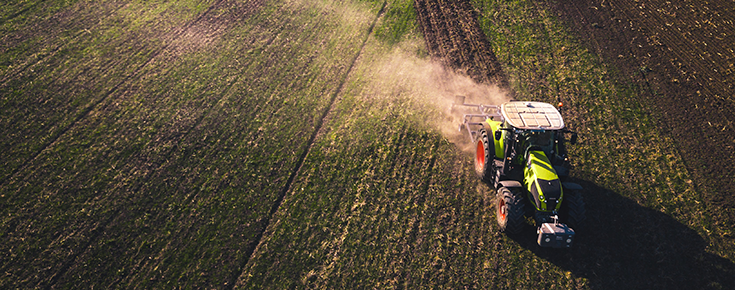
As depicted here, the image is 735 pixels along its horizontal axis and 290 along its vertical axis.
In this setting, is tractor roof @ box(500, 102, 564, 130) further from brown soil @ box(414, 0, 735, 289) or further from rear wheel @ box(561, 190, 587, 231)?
brown soil @ box(414, 0, 735, 289)

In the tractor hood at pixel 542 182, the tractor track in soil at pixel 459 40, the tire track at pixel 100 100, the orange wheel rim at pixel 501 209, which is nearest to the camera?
the tractor hood at pixel 542 182

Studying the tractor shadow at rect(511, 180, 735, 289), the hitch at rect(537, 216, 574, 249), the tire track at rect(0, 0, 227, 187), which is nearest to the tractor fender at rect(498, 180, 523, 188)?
the hitch at rect(537, 216, 574, 249)

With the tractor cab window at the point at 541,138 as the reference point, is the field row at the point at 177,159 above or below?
below

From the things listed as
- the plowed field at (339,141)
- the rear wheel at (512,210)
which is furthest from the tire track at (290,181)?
the rear wheel at (512,210)

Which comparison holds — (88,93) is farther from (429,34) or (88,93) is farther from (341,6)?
(429,34)

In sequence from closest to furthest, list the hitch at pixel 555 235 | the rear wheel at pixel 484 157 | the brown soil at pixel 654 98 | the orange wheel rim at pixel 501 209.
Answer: the hitch at pixel 555 235 → the brown soil at pixel 654 98 → the orange wheel rim at pixel 501 209 → the rear wheel at pixel 484 157

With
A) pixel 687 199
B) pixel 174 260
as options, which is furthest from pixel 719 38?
pixel 174 260

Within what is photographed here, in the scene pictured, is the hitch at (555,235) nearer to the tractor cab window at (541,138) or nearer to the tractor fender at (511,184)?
the tractor fender at (511,184)
